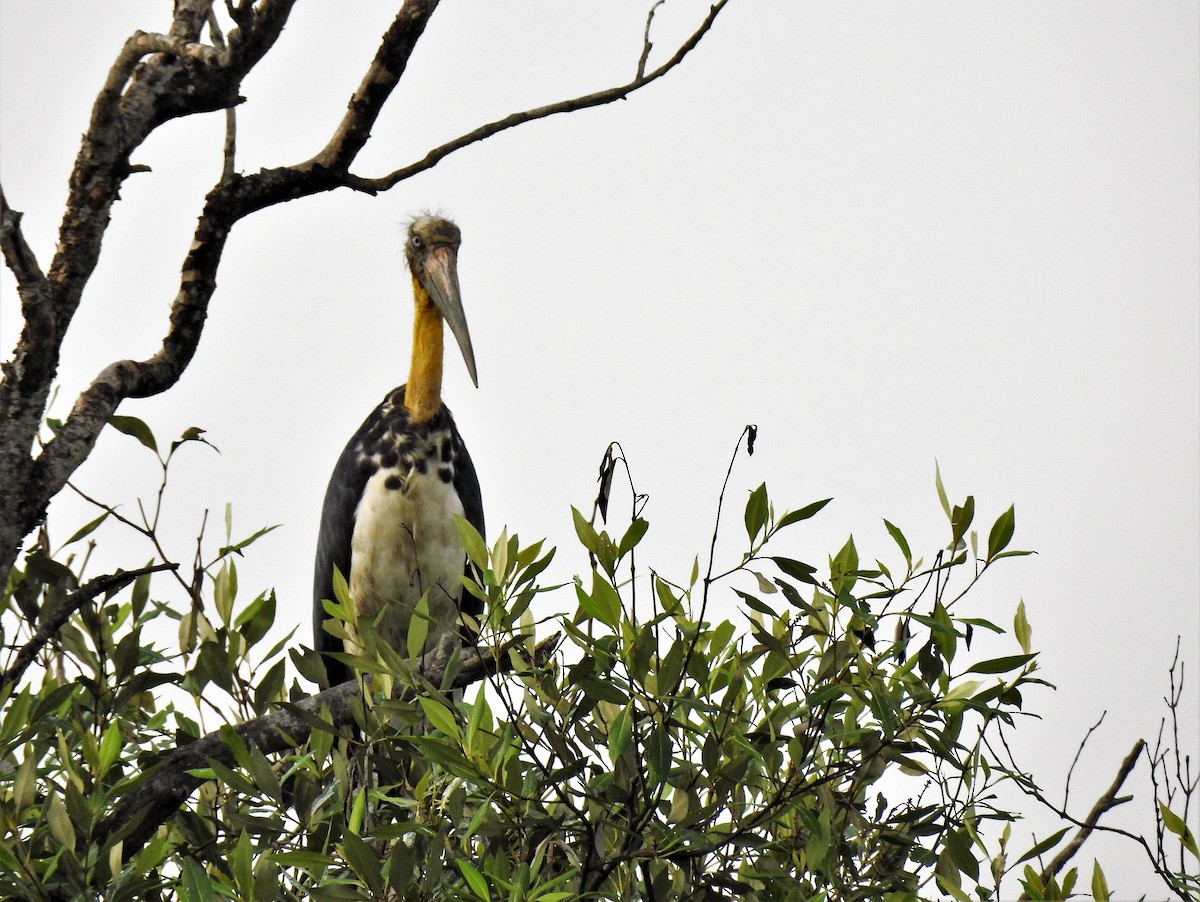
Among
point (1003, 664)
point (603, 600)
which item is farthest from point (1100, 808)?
point (603, 600)

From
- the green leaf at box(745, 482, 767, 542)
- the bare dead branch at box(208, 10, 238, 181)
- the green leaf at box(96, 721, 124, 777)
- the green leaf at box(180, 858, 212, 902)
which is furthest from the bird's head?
the green leaf at box(180, 858, 212, 902)

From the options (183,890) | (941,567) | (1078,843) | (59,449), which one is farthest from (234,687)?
(1078,843)

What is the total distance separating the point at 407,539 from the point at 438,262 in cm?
148

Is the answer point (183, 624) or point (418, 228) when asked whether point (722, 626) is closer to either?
point (183, 624)

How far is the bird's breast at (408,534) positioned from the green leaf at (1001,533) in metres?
3.28

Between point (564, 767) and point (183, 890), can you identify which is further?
point (564, 767)

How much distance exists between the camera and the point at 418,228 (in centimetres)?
657

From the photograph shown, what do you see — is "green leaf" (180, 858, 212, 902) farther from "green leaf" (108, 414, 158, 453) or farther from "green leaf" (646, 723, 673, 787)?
"green leaf" (108, 414, 158, 453)

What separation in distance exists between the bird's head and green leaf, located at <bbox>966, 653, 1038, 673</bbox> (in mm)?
4006

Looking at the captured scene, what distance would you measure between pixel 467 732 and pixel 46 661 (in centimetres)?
169

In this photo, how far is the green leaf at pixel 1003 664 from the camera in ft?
7.98

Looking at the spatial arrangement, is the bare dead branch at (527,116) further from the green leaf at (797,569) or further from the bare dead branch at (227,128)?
the green leaf at (797,569)

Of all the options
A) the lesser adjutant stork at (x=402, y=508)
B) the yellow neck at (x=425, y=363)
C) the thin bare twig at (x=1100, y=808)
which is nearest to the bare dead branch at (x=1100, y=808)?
the thin bare twig at (x=1100, y=808)

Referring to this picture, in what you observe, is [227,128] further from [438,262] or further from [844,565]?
[438,262]
